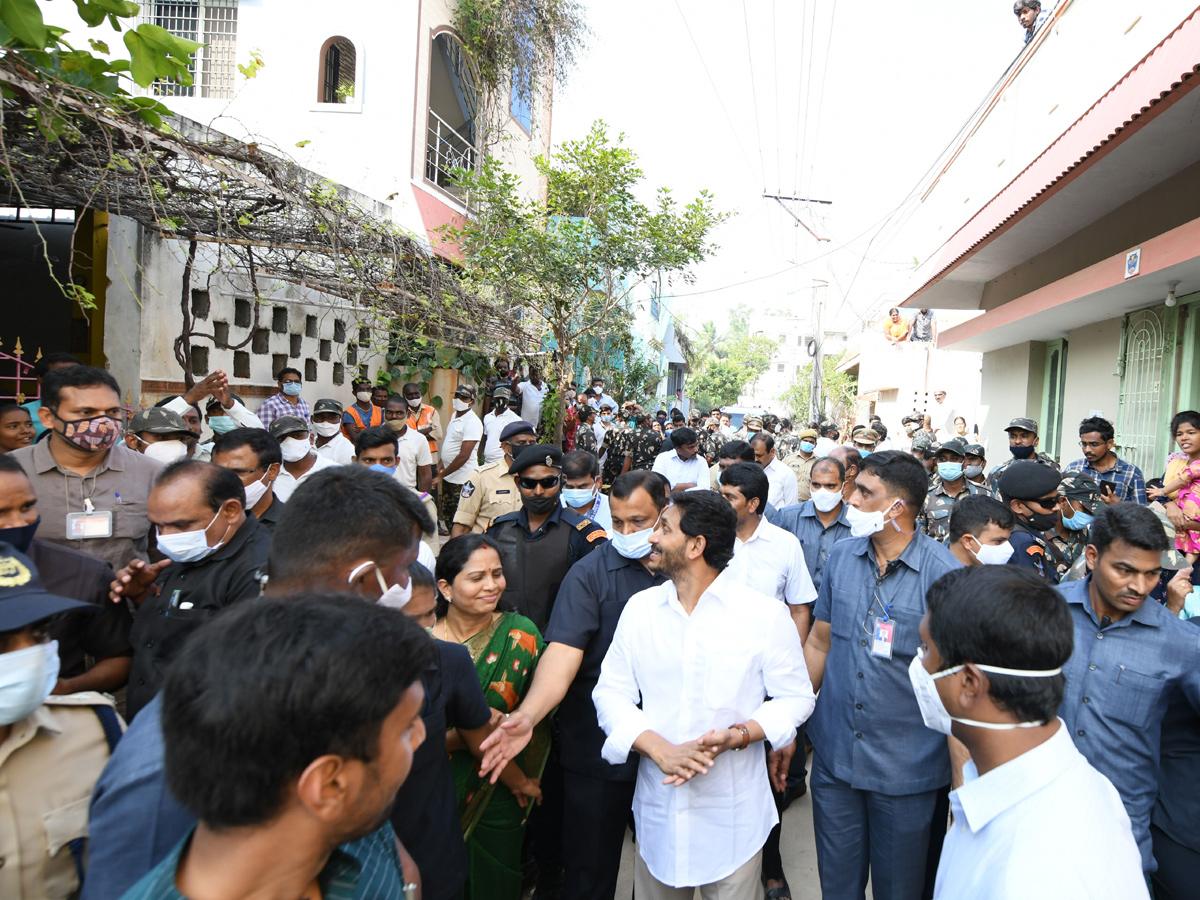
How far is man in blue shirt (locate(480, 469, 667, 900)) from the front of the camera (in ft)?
9.72

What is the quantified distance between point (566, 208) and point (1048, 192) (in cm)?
630

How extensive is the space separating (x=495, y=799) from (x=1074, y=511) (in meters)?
4.30

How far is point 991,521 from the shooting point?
389cm

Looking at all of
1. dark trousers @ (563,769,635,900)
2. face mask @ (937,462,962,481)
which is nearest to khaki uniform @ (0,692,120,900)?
dark trousers @ (563,769,635,900)

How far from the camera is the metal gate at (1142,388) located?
788cm

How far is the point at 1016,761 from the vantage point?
161 centimetres

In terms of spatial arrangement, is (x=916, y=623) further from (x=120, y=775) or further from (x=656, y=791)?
(x=120, y=775)

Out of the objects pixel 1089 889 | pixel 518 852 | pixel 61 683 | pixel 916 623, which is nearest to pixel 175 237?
pixel 61 683

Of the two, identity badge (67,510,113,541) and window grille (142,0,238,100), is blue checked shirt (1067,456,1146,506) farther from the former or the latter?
window grille (142,0,238,100)

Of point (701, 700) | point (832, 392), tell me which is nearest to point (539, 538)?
point (701, 700)

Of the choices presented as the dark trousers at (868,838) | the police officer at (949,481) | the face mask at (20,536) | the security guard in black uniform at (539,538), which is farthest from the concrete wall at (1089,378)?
the face mask at (20,536)

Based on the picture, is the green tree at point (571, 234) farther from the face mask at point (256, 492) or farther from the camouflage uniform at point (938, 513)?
the face mask at point (256, 492)

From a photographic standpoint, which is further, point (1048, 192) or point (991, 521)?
point (1048, 192)

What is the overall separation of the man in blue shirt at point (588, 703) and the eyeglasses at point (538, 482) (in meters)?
0.91
